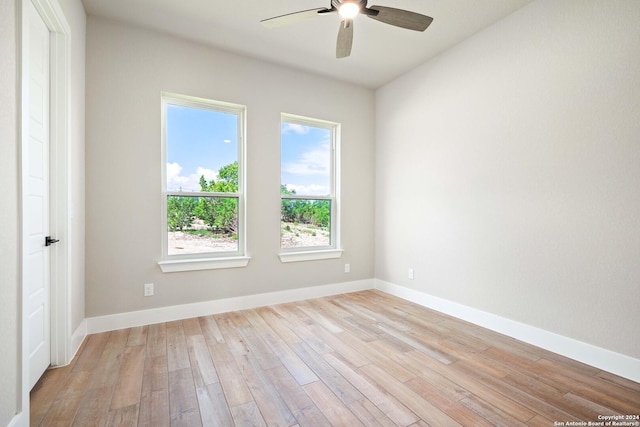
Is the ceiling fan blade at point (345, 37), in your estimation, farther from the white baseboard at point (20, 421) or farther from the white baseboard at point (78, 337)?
the white baseboard at point (78, 337)

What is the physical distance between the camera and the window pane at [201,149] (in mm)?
3213

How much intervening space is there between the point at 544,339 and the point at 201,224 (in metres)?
3.46

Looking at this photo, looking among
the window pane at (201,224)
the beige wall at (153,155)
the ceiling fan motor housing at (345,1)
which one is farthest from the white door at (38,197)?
the ceiling fan motor housing at (345,1)

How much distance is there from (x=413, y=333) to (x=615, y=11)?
9.67 ft

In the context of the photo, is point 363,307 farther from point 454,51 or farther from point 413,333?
point 454,51

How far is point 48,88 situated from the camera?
2133mm

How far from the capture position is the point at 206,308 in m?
3.26

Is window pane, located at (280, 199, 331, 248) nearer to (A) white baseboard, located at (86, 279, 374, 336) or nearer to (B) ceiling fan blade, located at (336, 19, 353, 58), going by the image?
(A) white baseboard, located at (86, 279, 374, 336)

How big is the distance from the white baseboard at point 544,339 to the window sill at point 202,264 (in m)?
2.19

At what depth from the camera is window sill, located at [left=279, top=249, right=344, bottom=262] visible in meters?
3.74

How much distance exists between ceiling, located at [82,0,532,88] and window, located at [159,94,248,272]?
0.69 m

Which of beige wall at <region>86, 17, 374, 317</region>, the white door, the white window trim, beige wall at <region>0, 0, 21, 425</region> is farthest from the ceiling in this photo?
beige wall at <region>0, 0, 21, 425</region>

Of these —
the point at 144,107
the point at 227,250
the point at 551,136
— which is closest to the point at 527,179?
the point at 551,136

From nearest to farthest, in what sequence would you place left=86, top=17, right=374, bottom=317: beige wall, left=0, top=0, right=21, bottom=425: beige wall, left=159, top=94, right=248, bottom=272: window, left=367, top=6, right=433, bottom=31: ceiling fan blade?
left=0, top=0, right=21, bottom=425: beige wall → left=367, top=6, right=433, bottom=31: ceiling fan blade → left=86, top=17, right=374, bottom=317: beige wall → left=159, top=94, right=248, bottom=272: window
